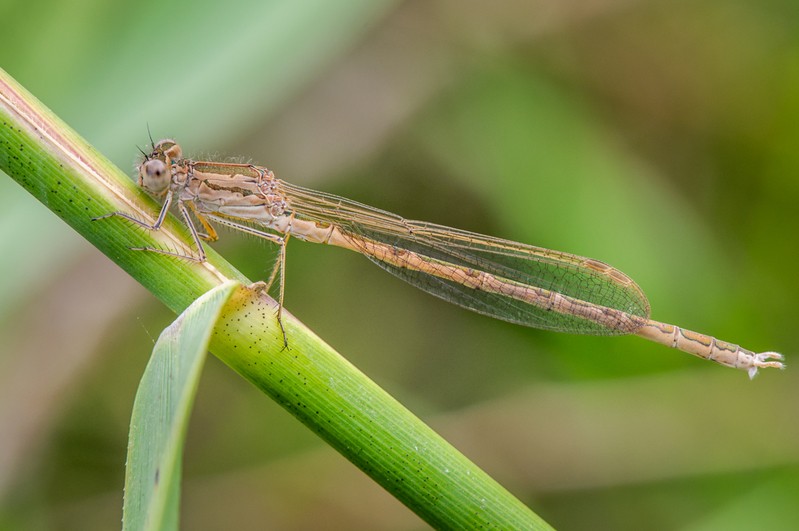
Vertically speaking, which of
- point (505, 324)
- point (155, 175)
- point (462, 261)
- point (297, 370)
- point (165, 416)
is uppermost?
point (505, 324)

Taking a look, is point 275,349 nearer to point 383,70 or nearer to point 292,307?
point 292,307

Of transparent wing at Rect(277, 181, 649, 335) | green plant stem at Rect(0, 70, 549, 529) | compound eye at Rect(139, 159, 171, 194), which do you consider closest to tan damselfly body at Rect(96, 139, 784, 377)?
transparent wing at Rect(277, 181, 649, 335)

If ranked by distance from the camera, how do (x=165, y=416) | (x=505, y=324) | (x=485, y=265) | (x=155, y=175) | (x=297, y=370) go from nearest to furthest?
(x=165, y=416) → (x=297, y=370) → (x=155, y=175) → (x=485, y=265) → (x=505, y=324)

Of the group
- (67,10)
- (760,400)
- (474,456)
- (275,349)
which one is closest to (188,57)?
(67,10)

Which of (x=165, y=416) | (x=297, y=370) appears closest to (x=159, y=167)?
(x=297, y=370)

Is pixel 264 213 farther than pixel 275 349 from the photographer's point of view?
Yes

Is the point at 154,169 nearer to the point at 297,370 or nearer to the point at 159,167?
the point at 159,167
